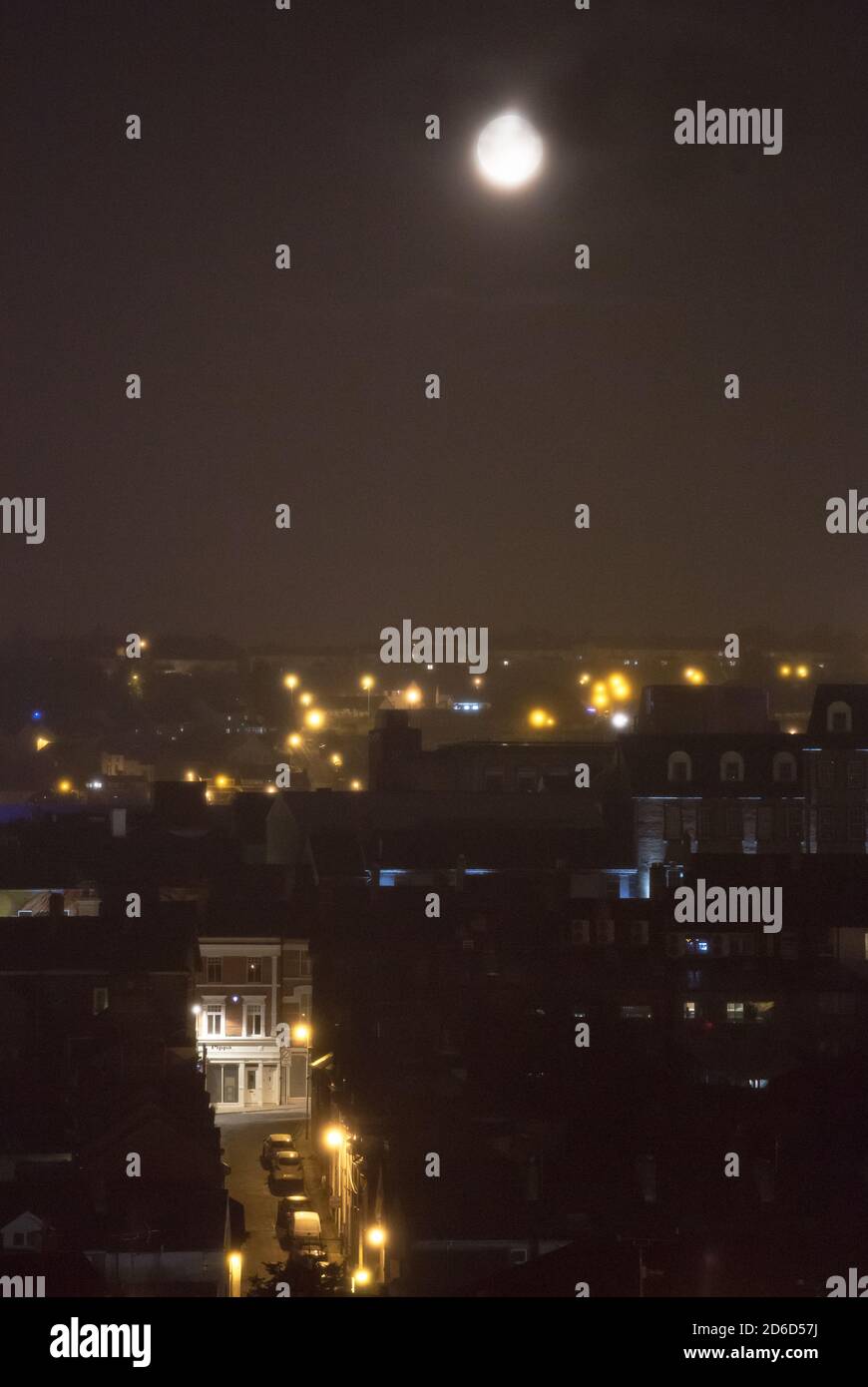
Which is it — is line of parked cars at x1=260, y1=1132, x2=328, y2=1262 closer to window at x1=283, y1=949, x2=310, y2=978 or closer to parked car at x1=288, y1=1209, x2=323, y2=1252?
parked car at x1=288, y1=1209, x2=323, y2=1252

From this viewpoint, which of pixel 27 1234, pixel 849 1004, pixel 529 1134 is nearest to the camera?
pixel 27 1234

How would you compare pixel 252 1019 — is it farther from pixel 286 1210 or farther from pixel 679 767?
pixel 679 767

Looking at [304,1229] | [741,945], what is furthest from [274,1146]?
[741,945]

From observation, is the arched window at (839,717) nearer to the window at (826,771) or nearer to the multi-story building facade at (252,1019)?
the window at (826,771)

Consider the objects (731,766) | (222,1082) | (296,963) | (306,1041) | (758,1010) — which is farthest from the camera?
(731,766)
